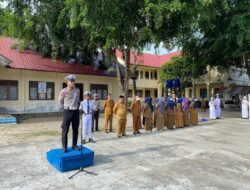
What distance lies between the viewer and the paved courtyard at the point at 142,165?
5000mm

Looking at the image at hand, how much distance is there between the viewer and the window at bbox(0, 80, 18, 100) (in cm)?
1755

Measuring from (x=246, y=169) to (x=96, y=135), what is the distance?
6146 mm

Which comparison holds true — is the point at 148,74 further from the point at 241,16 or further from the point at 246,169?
the point at 246,169

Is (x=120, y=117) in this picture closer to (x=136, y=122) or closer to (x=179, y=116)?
(x=136, y=122)

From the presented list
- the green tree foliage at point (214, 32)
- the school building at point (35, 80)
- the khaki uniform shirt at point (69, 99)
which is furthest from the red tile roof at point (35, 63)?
the khaki uniform shirt at point (69, 99)

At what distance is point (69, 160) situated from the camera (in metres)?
5.68

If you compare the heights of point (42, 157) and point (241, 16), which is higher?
point (241, 16)

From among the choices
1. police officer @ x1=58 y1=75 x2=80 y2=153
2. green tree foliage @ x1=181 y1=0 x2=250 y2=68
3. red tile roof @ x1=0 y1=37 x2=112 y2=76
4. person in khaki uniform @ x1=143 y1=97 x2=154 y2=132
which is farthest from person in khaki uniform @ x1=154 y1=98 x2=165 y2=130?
red tile roof @ x1=0 y1=37 x2=112 y2=76

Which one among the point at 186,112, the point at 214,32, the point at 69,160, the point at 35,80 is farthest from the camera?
the point at 214,32

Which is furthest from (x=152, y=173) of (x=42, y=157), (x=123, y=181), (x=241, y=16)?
(x=241, y=16)

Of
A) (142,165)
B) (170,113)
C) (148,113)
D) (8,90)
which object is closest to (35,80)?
(8,90)

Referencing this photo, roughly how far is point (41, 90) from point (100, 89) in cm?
545

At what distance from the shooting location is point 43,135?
10727 millimetres

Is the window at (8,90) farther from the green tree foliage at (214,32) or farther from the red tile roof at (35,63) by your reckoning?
the green tree foliage at (214,32)
